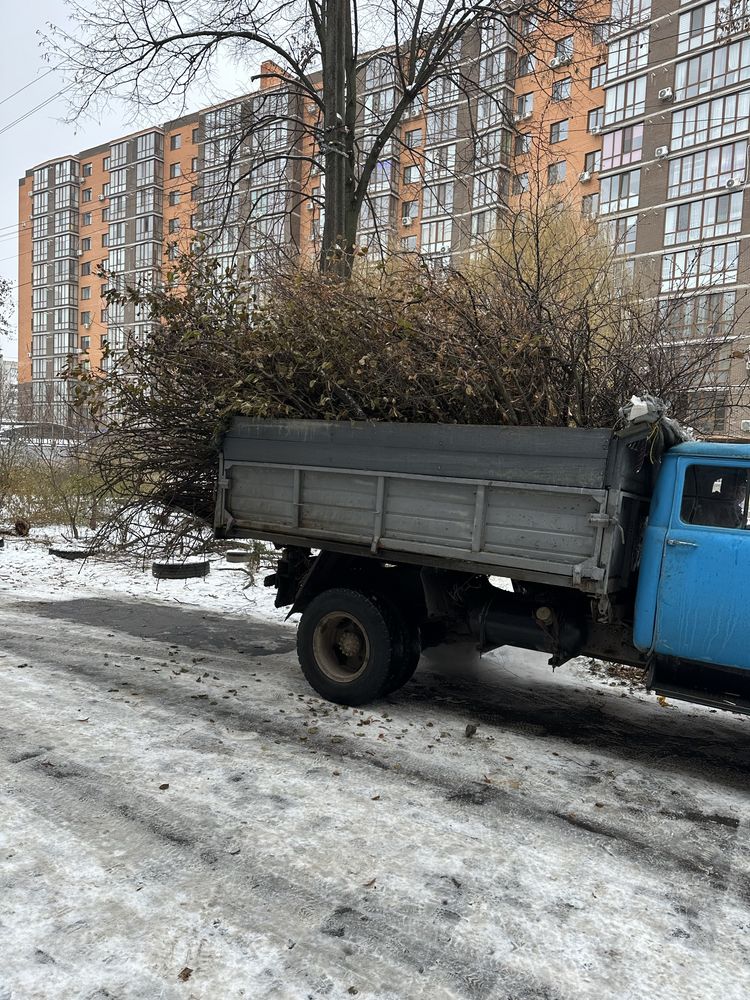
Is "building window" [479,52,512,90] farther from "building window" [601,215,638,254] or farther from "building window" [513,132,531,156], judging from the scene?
"building window" [601,215,638,254]

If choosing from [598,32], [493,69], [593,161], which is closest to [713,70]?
[593,161]

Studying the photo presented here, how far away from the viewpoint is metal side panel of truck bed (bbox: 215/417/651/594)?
4.21m

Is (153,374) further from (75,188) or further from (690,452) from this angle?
(75,188)

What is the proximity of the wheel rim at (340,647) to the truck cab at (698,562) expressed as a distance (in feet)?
6.81

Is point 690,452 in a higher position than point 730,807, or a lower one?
higher

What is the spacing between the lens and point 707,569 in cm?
417

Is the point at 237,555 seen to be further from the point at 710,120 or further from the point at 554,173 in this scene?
the point at 710,120

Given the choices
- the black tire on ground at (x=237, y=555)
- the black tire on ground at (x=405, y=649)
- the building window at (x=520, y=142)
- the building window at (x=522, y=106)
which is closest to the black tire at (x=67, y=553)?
the black tire on ground at (x=237, y=555)

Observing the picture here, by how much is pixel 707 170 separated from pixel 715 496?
34.6 metres

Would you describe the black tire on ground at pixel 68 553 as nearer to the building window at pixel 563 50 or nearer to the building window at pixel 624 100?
the building window at pixel 563 50

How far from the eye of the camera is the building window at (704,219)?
3116cm

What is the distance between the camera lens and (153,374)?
253 inches

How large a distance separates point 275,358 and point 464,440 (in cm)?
196

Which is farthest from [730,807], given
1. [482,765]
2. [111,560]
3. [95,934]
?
[111,560]
